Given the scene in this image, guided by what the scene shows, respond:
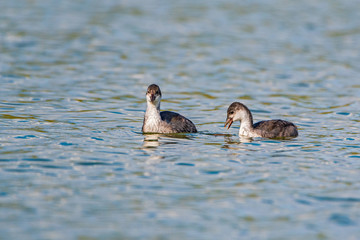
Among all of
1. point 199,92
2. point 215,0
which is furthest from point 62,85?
point 215,0

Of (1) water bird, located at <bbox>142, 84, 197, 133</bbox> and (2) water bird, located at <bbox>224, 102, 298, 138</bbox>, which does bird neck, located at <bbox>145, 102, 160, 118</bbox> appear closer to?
(1) water bird, located at <bbox>142, 84, 197, 133</bbox>

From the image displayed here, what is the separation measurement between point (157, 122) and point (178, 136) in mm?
707

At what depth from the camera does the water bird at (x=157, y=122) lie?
15.9m

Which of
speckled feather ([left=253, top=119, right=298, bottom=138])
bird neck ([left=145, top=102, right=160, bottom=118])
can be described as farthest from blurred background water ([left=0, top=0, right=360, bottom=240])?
bird neck ([left=145, top=102, right=160, bottom=118])

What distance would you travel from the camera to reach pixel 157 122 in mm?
16062

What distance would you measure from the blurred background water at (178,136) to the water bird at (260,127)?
409mm

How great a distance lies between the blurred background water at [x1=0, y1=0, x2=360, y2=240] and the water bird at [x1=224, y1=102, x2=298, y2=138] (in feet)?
1.34

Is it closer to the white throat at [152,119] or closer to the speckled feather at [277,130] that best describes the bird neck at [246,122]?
the speckled feather at [277,130]

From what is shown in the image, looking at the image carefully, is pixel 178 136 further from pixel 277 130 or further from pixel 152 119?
pixel 277 130

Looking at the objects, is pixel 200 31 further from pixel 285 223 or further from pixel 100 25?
pixel 285 223

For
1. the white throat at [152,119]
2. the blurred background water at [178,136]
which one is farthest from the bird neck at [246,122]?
the white throat at [152,119]

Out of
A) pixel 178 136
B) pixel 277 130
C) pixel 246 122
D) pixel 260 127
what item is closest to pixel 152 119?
pixel 178 136

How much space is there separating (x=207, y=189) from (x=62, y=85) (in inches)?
480

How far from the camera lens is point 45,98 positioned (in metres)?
20.0
